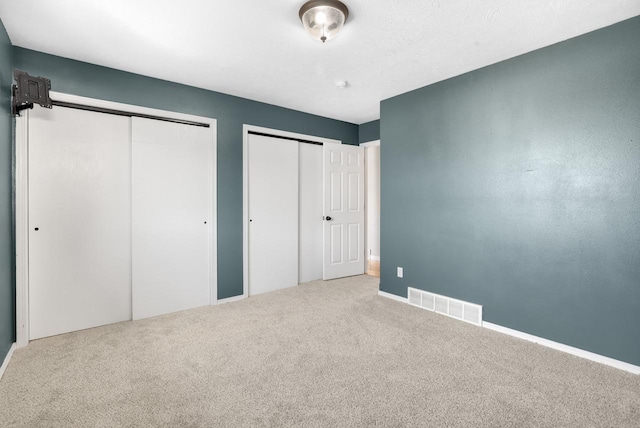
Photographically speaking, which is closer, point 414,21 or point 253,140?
point 414,21

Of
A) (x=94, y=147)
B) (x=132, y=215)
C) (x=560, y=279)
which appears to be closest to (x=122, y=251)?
(x=132, y=215)

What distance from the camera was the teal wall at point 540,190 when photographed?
223 cm

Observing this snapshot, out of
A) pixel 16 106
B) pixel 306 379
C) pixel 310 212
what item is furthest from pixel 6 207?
pixel 310 212

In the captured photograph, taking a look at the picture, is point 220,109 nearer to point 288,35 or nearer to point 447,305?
point 288,35

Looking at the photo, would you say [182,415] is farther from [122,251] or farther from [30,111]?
[30,111]

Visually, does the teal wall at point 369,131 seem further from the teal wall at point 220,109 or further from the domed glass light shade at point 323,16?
the domed glass light shade at point 323,16

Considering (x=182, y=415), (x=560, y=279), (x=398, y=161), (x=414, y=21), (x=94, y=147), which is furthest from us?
(x=398, y=161)

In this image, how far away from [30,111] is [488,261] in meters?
4.38

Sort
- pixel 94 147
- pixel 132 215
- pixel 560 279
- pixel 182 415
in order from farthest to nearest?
pixel 132 215 < pixel 94 147 < pixel 560 279 < pixel 182 415

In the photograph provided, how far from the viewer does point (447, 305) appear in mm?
3254

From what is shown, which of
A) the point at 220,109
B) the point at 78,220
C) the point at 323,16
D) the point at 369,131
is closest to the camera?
the point at 323,16

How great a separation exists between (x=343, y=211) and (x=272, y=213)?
1.21m

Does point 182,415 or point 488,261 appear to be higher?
point 488,261

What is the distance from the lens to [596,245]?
2.34m
